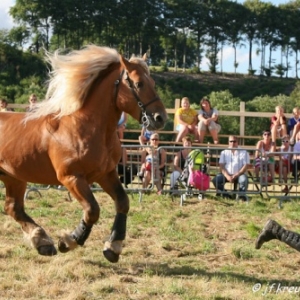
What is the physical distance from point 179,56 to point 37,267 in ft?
226

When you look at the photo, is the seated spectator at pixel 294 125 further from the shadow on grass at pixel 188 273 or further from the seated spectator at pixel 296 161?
the shadow on grass at pixel 188 273

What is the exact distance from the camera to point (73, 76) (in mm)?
7004

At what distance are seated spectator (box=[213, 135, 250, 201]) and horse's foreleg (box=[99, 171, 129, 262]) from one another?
5.14 m

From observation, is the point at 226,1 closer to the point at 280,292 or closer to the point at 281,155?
the point at 281,155

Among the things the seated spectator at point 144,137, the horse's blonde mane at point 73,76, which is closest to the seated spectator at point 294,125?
the seated spectator at point 144,137

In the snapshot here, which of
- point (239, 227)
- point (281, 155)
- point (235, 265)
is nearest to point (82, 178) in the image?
point (235, 265)

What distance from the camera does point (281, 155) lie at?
1188 cm

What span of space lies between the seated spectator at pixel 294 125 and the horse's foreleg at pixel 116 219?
7.44 metres

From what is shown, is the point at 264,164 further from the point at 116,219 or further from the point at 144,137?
the point at 116,219

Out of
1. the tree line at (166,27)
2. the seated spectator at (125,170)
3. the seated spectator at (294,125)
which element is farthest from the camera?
the tree line at (166,27)

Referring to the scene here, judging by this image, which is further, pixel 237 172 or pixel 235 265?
pixel 237 172

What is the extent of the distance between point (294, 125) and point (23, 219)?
8075 millimetres

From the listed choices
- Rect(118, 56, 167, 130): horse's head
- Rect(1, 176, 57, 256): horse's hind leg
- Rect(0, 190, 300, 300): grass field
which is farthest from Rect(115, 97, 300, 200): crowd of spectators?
Rect(118, 56, 167, 130): horse's head

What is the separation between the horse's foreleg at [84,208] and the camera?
6.61 meters
